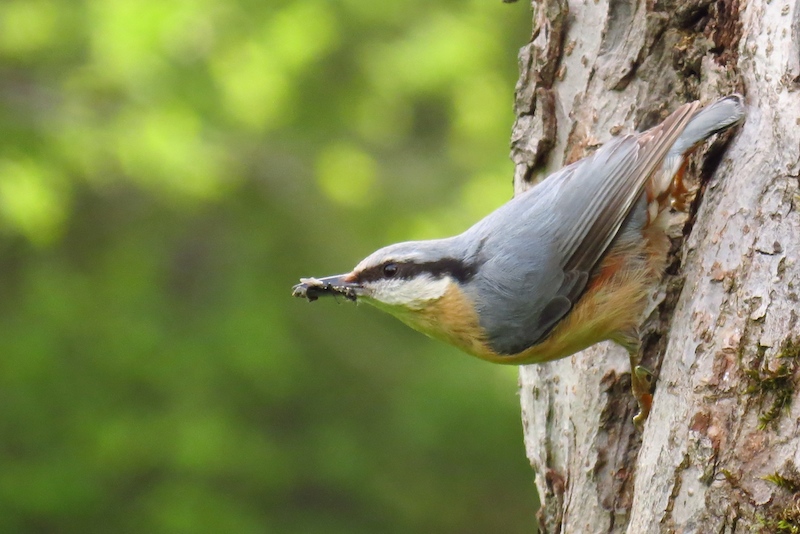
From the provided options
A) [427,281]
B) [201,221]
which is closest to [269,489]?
[201,221]

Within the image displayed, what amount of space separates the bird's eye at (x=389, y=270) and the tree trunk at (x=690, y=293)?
68 cm

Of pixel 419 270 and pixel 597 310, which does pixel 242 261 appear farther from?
pixel 597 310

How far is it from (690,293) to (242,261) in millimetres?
6128

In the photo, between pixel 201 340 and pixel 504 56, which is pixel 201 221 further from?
pixel 504 56

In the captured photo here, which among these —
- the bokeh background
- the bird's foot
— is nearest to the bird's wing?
the bird's foot

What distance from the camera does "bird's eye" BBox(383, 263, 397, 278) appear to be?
125 inches

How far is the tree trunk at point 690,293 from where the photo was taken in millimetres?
2334

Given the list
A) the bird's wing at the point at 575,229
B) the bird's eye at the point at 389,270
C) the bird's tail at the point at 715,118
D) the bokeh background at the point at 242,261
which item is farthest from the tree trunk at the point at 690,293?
the bokeh background at the point at 242,261

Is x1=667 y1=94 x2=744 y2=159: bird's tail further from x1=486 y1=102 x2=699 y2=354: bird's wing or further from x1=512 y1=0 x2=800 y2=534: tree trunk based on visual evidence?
x1=486 y1=102 x2=699 y2=354: bird's wing

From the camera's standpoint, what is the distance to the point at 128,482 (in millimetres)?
7520

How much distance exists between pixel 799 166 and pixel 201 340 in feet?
19.9

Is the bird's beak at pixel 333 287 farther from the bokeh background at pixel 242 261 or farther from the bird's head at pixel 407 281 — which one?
the bokeh background at pixel 242 261

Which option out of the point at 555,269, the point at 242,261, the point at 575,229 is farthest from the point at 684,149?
the point at 242,261

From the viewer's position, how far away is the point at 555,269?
3.12m
